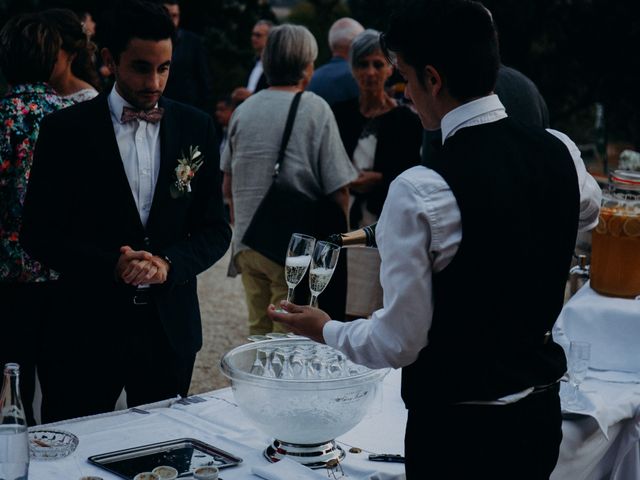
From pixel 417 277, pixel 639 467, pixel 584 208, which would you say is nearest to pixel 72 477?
pixel 417 277

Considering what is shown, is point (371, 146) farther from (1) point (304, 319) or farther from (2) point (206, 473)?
(2) point (206, 473)

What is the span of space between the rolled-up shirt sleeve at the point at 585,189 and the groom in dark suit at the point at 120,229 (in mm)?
1176

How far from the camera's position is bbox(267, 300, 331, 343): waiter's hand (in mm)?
1994

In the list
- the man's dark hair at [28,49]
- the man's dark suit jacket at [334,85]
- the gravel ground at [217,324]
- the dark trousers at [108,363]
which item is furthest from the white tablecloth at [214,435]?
the man's dark suit jacket at [334,85]

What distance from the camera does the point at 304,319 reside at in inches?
79.0

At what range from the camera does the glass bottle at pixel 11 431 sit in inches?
73.0

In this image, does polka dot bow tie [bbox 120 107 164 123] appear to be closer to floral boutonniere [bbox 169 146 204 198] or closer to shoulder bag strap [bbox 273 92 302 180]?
floral boutonniere [bbox 169 146 204 198]

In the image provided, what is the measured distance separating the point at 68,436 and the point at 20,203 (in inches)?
56.3

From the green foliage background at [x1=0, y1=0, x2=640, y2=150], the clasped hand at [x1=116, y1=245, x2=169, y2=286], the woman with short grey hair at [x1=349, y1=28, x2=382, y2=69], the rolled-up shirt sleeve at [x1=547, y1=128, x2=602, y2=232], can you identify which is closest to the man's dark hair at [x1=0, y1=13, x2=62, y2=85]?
the clasped hand at [x1=116, y1=245, x2=169, y2=286]

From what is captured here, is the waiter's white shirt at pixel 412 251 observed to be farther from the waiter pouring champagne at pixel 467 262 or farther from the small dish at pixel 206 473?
the small dish at pixel 206 473

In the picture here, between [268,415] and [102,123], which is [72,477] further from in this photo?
[102,123]

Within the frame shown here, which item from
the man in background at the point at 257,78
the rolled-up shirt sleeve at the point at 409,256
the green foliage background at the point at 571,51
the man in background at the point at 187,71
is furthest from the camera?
the green foliage background at the point at 571,51

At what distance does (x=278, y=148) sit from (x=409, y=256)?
8.86ft

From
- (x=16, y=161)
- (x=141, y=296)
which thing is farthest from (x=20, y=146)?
(x=141, y=296)
